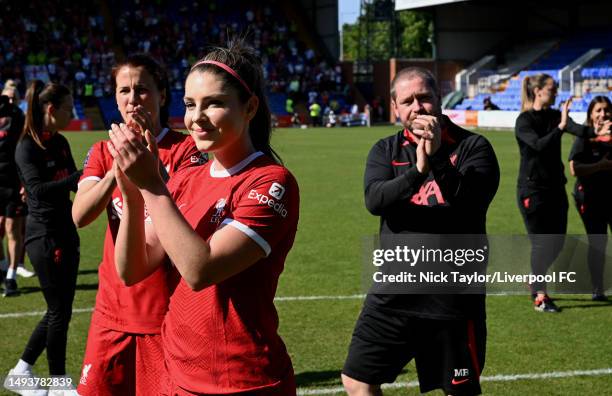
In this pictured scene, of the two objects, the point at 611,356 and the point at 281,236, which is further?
the point at 611,356

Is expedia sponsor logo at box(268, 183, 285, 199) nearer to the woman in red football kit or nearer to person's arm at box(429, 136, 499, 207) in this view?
the woman in red football kit

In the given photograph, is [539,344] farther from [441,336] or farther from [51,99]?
[51,99]

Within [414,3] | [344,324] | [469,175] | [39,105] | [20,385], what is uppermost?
[414,3]

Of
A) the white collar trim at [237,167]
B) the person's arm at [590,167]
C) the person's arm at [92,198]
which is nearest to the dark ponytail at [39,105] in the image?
the person's arm at [92,198]

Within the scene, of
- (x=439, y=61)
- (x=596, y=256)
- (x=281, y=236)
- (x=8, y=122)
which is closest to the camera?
(x=281, y=236)

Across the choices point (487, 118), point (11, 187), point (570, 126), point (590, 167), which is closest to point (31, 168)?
point (11, 187)

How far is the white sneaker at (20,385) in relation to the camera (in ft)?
18.7

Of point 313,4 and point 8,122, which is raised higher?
point 313,4

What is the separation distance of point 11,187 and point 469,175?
22.9 feet

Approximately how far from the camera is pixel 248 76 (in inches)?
115

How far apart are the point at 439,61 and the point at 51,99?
50.3 m

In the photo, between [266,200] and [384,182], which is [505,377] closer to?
[384,182]

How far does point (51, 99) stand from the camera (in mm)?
6145

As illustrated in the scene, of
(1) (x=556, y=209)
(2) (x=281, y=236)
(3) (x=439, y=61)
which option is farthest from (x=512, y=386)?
(3) (x=439, y=61)
